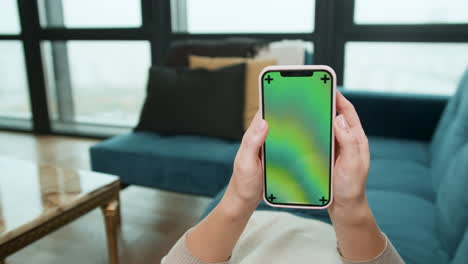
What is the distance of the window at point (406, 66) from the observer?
2346 mm

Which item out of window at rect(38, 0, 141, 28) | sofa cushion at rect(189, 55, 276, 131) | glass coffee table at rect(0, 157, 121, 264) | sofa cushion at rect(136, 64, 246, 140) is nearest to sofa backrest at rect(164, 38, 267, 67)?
sofa cushion at rect(189, 55, 276, 131)

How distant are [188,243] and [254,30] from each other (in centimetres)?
225

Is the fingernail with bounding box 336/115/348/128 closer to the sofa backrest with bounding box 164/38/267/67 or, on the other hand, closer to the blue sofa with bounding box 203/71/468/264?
the blue sofa with bounding box 203/71/468/264

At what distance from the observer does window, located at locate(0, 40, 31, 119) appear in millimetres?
3531

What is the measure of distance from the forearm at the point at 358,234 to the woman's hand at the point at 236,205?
4.9 inches

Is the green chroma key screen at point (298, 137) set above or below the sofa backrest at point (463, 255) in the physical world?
above

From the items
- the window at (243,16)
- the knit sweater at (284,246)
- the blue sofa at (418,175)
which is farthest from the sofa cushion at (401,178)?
the window at (243,16)

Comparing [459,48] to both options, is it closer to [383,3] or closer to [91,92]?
[383,3]

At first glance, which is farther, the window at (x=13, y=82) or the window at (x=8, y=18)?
the window at (x=13, y=82)

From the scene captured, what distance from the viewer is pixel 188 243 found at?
632 mm

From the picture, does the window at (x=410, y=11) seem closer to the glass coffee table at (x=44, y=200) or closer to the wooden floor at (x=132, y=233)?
the wooden floor at (x=132, y=233)

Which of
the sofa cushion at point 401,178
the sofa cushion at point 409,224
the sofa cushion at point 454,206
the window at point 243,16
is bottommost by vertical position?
the sofa cushion at point 401,178

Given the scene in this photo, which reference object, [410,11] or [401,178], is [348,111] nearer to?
[401,178]

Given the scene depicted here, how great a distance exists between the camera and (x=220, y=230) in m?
0.59
